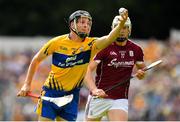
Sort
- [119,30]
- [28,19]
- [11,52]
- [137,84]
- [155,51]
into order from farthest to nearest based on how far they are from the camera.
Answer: [28,19], [11,52], [155,51], [137,84], [119,30]

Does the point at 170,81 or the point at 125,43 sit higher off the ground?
the point at 125,43

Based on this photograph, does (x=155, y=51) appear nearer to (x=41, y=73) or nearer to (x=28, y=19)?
(x=41, y=73)

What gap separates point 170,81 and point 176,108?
3.00ft

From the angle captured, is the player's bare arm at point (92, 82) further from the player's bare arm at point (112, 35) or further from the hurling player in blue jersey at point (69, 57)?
the player's bare arm at point (112, 35)

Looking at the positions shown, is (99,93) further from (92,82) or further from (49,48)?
(49,48)

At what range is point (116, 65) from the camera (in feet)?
53.0

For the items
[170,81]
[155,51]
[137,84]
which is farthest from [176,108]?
[155,51]

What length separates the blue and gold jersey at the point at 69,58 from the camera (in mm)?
15883

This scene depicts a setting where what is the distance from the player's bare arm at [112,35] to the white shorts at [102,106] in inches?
39.0

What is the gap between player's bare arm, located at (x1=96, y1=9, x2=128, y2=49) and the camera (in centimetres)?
1495

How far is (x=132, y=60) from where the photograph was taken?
1628cm

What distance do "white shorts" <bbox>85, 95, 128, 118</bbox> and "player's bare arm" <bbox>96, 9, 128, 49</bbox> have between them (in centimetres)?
99

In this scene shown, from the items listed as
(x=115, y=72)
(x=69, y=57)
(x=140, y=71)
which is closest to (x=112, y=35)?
(x=69, y=57)

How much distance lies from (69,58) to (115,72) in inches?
31.8
